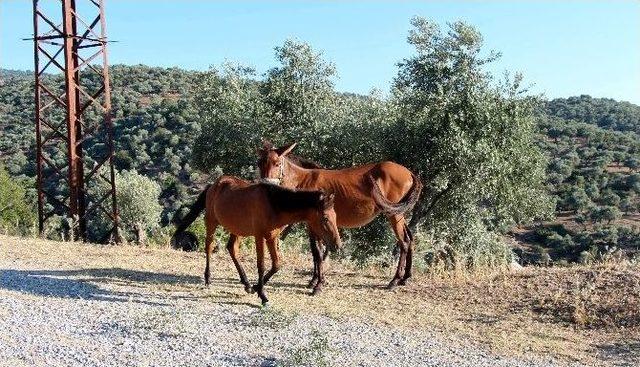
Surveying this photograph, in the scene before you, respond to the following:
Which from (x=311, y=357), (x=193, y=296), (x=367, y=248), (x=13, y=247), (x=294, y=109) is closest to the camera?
(x=311, y=357)

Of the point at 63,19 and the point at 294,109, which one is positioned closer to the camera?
the point at 63,19

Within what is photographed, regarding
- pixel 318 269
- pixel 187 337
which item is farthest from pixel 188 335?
pixel 318 269

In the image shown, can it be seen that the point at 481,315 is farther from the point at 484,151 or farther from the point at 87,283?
the point at 87,283

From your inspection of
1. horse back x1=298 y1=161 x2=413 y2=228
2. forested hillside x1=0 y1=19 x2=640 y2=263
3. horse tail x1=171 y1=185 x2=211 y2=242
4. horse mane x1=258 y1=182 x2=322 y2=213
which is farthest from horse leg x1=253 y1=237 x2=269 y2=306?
forested hillside x1=0 y1=19 x2=640 y2=263

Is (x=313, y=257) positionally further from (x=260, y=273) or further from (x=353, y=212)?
(x=260, y=273)

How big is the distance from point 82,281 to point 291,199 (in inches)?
172

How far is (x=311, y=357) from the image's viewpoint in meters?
6.45

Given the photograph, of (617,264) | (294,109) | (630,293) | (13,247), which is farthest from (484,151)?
(13,247)

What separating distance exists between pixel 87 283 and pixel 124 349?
4.03 meters

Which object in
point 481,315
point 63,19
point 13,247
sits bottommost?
point 481,315

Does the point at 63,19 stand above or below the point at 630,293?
above

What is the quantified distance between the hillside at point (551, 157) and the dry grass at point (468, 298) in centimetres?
1711

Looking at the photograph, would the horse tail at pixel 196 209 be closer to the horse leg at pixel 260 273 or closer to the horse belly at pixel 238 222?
the horse belly at pixel 238 222

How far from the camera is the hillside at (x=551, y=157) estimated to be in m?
33.8
